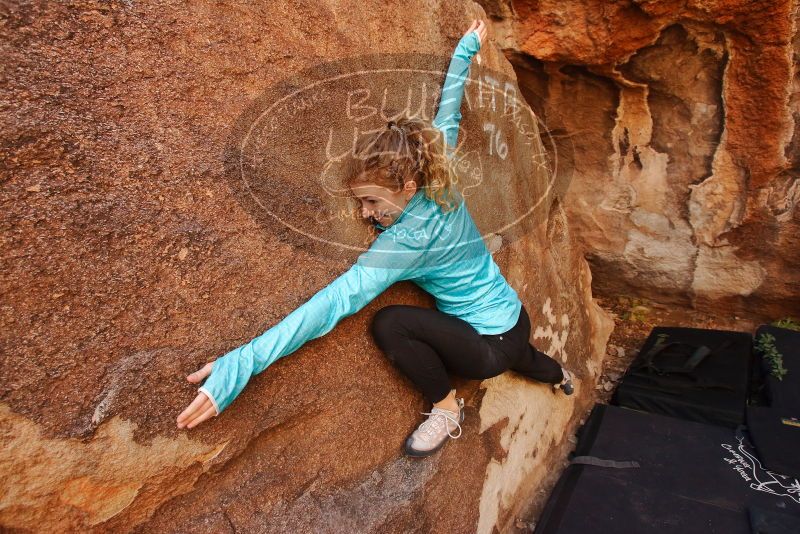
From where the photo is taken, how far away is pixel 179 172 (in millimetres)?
1309

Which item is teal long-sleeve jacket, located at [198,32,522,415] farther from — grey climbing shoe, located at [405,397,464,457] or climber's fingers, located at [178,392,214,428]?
grey climbing shoe, located at [405,397,464,457]

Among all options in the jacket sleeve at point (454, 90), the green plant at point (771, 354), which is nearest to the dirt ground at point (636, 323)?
the green plant at point (771, 354)

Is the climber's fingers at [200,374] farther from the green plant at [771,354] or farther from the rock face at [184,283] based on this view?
the green plant at [771,354]

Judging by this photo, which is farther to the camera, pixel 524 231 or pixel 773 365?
pixel 773 365

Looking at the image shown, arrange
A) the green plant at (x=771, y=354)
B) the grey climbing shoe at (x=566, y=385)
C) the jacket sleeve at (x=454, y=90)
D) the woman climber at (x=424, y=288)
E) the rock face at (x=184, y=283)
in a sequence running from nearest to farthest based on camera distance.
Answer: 1. the rock face at (x=184, y=283)
2. the woman climber at (x=424, y=288)
3. the jacket sleeve at (x=454, y=90)
4. the grey climbing shoe at (x=566, y=385)
5. the green plant at (x=771, y=354)

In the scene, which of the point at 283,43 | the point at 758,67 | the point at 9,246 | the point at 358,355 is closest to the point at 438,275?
the point at 358,355

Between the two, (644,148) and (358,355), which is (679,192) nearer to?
(644,148)

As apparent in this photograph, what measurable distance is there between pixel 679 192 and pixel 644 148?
339 millimetres

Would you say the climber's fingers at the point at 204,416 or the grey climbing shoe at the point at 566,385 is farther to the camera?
the grey climbing shoe at the point at 566,385

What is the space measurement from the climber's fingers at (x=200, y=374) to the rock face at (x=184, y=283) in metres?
0.03

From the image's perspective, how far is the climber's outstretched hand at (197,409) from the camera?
1.25m

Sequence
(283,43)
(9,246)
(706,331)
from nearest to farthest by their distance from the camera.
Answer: (9,246) → (283,43) → (706,331)

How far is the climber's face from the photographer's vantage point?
1.58 m

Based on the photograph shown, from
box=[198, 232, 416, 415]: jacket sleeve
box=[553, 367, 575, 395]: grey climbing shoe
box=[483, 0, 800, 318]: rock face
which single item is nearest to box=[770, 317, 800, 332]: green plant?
box=[483, 0, 800, 318]: rock face
